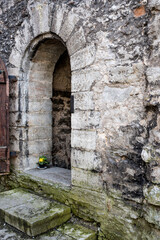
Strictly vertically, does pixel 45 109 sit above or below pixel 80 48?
below

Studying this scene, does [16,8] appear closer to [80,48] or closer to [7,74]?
[7,74]

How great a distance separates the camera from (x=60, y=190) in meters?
3.09

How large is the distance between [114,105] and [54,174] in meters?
1.65

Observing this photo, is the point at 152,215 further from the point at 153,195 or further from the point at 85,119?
the point at 85,119

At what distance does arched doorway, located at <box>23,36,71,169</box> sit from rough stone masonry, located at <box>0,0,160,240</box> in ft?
1.30

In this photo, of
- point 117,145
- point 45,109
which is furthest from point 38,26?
point 117,145

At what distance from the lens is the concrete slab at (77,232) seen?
2521 mm

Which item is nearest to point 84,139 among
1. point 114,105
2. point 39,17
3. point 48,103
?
point 114,105

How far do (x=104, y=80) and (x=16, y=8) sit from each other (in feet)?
7.02

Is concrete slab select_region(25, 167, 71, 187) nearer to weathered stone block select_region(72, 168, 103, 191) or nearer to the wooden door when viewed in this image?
weathered stone block select_region(72, 168, 103, 191)

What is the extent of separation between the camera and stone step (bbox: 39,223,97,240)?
2.52 m

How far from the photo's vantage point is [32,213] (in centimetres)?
280

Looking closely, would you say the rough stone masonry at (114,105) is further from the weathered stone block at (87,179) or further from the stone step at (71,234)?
the stone step at (71,234)

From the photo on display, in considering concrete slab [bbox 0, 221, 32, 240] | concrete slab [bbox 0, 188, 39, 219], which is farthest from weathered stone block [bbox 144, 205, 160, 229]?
concrete slab [bbox 0, 188, 39, 219]
